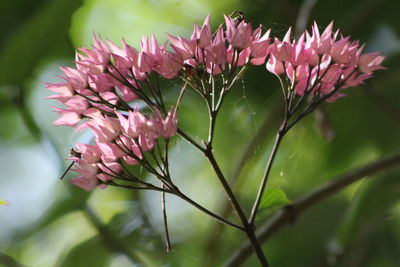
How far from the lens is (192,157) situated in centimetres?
138

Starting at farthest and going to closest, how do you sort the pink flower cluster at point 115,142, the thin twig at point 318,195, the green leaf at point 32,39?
the green leaf at point 32,39
the thin twig at point 318,195
the pink flower cluster at point 115,142

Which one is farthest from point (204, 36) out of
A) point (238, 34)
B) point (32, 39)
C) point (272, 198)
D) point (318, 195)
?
point (32, 39)

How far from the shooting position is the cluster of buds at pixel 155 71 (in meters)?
0.54

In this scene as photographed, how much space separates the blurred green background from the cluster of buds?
0.63 meters

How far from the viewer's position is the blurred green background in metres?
1.26

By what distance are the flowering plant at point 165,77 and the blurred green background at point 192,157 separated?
0.63 meters

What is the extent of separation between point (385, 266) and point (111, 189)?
60 cm

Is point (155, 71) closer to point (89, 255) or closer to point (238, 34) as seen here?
point (238, 34)

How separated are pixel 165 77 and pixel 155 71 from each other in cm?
2

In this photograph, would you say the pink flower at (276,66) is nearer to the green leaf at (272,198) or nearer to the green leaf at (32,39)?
the green leaf at (272,198)

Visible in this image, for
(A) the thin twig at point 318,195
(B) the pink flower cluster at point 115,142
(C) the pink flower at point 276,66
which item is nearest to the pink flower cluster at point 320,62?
(C) the pink flower at point 276,66

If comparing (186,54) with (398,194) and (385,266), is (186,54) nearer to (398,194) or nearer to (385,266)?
(398,194)

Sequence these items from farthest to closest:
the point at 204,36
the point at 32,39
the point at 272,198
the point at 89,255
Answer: the point at 89,255 < the point at 32,39 < the point at 272,198 < the point at 204,36

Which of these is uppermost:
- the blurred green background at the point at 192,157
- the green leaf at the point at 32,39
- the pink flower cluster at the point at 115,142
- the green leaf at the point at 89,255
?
the pink flower cluster at the point at 115,142
